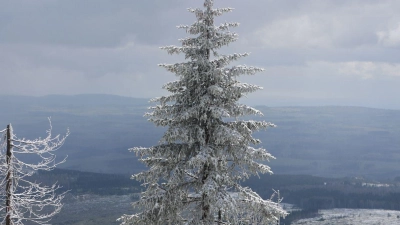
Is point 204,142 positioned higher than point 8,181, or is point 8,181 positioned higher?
point 204,142

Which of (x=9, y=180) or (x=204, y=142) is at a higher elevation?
(x=204, y=142)

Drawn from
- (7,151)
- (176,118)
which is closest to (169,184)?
(176,118)

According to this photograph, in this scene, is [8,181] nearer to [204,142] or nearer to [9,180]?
[9,180]

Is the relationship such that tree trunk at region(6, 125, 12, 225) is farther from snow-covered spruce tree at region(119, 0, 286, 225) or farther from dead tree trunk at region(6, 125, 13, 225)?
snow-covered spruce tree at region(119, 0, 286, 225)

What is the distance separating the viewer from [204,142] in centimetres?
2269

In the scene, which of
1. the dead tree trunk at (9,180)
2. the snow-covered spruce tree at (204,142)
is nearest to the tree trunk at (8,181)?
the dead tree trunk at (9,180)

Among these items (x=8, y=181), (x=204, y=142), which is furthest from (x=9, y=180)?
(x=204, y=142)

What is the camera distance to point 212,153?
22625mm

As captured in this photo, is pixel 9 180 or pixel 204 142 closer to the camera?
pixel 9 180

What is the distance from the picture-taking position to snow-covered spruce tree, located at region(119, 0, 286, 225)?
22469 millimetres

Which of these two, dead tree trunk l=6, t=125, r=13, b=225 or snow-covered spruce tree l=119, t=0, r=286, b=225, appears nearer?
dead tree trunk l=6, t=125, r=13, b=225

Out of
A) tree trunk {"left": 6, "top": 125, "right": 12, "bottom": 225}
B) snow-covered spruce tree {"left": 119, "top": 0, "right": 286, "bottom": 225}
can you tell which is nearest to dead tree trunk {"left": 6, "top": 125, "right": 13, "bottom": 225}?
tree trunk {"left": 6, "top": 125, "right": 12, "bottom": 225}

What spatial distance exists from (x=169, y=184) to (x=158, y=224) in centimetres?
244

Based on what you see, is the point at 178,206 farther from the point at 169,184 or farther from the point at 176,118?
the point at 176,118
